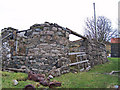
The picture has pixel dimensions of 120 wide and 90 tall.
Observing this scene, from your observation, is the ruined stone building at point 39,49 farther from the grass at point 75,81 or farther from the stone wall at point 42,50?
the grass at point 75,81

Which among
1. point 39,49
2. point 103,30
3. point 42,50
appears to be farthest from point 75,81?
point 103,30

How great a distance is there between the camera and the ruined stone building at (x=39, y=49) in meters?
5.85

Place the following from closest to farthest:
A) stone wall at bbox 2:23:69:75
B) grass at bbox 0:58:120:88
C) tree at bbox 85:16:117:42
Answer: grass at bbox 0:58:120:88 → stone wall at bbox 2:23:69:75 → tree at bbox 85:16:117:42

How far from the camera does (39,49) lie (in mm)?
5992

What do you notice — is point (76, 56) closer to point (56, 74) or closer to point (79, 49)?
point (79, 49)

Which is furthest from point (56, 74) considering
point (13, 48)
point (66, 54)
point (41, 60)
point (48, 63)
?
point (13, 48)

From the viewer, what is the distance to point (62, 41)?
636 cm

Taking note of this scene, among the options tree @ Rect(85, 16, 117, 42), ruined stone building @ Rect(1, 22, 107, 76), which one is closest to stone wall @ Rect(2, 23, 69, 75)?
ruined stone building @ Rect(1, 22, 107, 76)

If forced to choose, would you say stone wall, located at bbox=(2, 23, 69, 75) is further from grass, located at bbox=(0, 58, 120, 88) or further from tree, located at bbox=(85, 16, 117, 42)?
tree, located at bbox=(85, 16, 117, 42)

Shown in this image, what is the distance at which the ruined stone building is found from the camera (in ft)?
19.2

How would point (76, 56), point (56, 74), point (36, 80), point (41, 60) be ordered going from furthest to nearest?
1. point (76, 56)
2. point (41, 60)
3. point (56, 74)
4. point (36, 80)

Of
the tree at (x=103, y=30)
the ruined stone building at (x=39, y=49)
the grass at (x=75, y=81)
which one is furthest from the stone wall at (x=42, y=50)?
the tree at (x=103, y=30)

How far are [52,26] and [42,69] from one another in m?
2.26

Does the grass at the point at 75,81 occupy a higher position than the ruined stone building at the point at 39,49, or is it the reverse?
the ruined stone building at the point at 39,49
